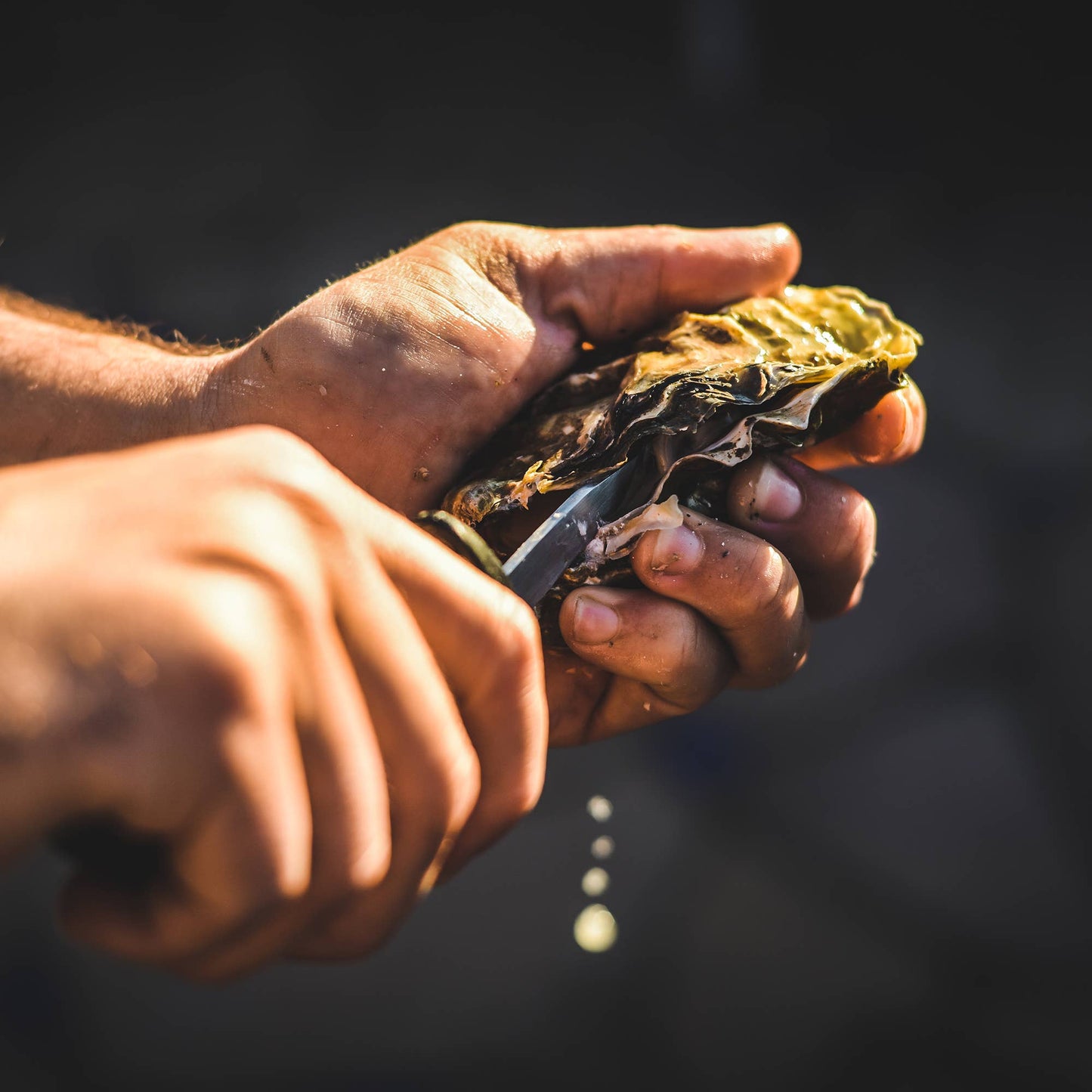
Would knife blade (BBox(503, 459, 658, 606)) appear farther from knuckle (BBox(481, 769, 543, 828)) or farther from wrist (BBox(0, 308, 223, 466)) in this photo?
wrist (BBox(0, 308, 223, 466))

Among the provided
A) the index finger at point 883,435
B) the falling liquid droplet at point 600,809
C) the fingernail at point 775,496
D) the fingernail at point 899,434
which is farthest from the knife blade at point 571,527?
the falling liquid droplet at point 600,809

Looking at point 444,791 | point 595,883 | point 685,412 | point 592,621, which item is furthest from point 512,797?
point 595,883

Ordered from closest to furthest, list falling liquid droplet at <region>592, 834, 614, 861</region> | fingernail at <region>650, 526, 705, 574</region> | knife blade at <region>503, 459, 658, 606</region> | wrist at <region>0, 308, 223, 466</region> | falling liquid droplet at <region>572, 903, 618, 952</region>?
knife blade at <region>503, 459, 658, 606</region> < fingernail at <region>650, 526, 705, 574</region> < wrist at <region>0, 308, 223, 466</region> < falling liquid droplet at <region>572, 903, 618, 952</region> < falling liquid droplet at <region>592, 834, 614, 861</region>

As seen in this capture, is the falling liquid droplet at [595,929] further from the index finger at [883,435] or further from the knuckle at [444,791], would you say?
the knuckle at [444,791]

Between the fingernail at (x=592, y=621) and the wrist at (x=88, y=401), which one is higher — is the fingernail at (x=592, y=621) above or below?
below

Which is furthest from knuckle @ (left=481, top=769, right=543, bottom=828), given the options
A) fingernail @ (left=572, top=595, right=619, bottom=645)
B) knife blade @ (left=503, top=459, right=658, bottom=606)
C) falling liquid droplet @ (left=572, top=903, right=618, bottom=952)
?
falling liquid droplet @ (left=572, top=903, right=618, bottom=952)
